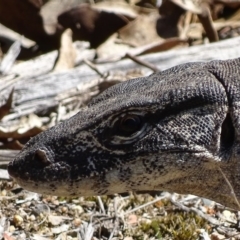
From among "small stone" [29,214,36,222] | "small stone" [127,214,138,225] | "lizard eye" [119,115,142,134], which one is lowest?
"small stone" [127,214,138,225]

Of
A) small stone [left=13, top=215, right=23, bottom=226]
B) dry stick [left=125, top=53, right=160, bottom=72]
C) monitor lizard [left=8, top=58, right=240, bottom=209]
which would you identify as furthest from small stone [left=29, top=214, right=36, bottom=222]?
dry stick [left=125, top=53, right=160, bottom=72]

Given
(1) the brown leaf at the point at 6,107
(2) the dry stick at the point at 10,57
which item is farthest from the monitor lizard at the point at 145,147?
(2) the dry stick at the point at 10,57

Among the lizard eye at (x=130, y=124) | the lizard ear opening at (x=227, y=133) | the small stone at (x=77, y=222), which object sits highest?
the lizard eye at (x=130, y=124)

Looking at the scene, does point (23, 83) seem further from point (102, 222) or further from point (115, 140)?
point (115, 140)

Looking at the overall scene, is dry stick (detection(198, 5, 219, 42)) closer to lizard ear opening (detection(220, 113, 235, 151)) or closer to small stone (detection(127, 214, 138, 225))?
small stone (detection(127, 214, 138, 225))

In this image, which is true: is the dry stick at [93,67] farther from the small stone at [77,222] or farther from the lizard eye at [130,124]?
Result: the lizard eye at [130,124]

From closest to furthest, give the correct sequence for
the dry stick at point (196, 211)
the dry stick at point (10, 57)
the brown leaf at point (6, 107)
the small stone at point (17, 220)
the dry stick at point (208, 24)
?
the small stone at point (17, 220) < the dry stick at point (196, 211) < the brown leaf at point (6, 107) < the dry stick at point (10, 57) < the dry stick at point (208, 24)

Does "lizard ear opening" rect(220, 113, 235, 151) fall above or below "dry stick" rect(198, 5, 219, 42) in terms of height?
above
